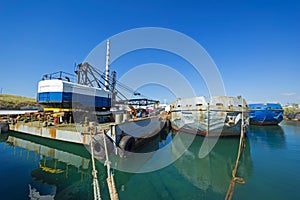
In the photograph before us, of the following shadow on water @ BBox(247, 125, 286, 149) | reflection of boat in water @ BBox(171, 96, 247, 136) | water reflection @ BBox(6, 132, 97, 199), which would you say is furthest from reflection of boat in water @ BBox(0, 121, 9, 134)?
shadow on water @ BBox(247, 125, 286, 149)

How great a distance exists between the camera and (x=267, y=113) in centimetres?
2522

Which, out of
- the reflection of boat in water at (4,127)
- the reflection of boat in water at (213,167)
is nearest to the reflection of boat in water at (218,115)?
the reflection of boat in water at (213,167)

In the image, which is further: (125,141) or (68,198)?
(125,141)

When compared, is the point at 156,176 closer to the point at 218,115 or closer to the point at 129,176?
the point at 129,176

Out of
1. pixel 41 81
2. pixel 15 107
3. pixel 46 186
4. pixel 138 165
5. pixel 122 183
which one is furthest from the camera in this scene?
pixel 15 107

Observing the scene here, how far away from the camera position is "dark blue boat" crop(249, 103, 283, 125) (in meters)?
24.9

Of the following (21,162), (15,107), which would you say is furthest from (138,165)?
(15,107)

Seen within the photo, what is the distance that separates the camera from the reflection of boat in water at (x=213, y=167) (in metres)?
6.59

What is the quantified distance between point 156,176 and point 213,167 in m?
3.61

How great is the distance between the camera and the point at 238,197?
5246mm

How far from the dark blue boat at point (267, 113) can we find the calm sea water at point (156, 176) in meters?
16.7

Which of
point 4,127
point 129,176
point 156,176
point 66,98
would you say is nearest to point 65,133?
point 66,98

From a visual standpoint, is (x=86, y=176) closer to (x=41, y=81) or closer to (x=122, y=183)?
(x=122, y=183)

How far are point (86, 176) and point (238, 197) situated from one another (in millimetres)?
6292
